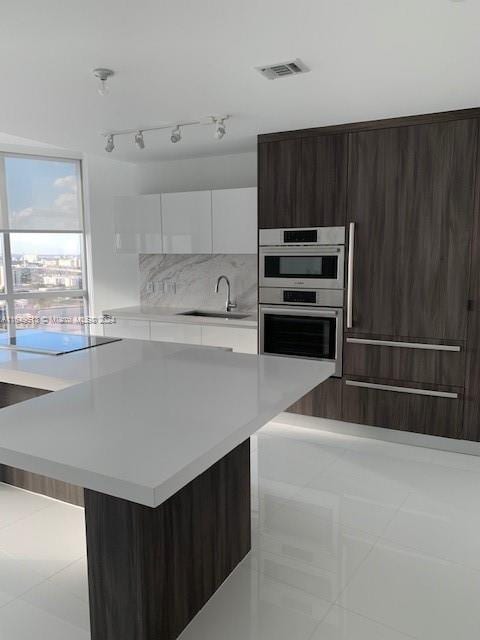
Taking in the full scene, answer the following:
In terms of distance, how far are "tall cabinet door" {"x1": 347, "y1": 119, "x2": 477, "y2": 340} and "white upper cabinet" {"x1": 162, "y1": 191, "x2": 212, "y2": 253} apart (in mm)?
1426

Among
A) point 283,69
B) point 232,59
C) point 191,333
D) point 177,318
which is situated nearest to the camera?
point 232,59

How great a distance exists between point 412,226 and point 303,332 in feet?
3.79

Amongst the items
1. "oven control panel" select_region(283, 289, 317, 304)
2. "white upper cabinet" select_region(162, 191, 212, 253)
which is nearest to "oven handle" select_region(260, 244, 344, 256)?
"oven control panel" select_region(283, 289, 317, 304)

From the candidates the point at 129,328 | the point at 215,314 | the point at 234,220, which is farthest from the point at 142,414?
the point at 215,314

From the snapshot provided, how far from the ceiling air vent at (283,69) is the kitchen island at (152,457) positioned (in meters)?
1.44

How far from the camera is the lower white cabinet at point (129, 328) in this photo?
15.9ft

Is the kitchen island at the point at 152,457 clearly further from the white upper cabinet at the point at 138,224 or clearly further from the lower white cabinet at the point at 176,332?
the white upper cabinet at the point at 138,224

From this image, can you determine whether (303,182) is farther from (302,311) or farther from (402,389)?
(402,389)

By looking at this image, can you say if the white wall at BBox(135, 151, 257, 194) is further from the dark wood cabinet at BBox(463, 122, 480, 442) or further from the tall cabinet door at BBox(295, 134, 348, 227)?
the dark wood cabinet at BBox(463, 122, 480, 442)

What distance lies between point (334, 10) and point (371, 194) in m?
1.91

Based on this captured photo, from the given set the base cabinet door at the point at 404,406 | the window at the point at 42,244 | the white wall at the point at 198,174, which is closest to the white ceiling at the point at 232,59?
the white wall at the point at 198,174

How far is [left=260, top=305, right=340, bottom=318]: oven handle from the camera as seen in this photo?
157 inches

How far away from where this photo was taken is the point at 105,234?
17.4 feet

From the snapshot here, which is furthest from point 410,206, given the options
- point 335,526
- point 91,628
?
point 91,628
